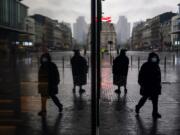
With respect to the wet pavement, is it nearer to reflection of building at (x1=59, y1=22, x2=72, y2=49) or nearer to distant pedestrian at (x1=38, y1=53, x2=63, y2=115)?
distant pedestrian at (x1=38, y1=53, x2=63, y2=115)

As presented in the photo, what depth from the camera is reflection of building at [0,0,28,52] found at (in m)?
4.02

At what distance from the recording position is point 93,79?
434cm

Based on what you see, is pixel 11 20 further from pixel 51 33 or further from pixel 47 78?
pixel 47 78

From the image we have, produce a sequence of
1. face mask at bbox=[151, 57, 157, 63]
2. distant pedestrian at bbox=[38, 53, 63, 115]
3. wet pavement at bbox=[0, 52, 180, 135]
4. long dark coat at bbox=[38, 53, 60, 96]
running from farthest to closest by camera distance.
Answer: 1. face mask at bbox=[151, 57, 157, 63]
2. long dark coat at bbox=[38, 53, 60, 96]
3. distant pedestrian at bbox=[38, 53, 63, 115]
4. wet pavement at bbox=[0, 52, 180, 135]

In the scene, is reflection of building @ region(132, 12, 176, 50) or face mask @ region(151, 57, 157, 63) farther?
face mask @ region(151, 57, 157, 63)

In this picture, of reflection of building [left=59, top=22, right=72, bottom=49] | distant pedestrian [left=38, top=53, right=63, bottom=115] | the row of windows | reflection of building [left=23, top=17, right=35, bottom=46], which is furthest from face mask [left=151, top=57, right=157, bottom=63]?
the row of windows

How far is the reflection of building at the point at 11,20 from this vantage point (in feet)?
13.2

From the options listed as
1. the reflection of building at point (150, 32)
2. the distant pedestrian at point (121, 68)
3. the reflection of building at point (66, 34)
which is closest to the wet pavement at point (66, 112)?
the reflection of building at point (66, 34)

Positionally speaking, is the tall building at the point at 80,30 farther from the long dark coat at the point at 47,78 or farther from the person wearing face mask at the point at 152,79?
the person wearing face mask at the point at 152,79

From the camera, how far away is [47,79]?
7.35 m

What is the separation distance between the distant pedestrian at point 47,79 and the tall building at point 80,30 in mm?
611

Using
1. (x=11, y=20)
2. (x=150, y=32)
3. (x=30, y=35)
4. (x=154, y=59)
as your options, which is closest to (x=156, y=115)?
(x=154, y=59)

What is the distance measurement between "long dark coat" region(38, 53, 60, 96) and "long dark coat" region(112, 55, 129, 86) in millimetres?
7105

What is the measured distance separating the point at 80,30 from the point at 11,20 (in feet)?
3.44
